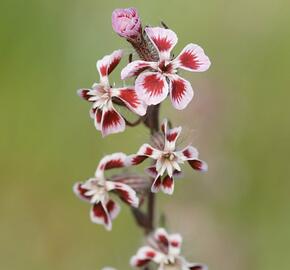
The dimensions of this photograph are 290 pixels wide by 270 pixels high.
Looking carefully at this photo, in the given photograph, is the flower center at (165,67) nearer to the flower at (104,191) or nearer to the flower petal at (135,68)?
the flower petal at (135,68)

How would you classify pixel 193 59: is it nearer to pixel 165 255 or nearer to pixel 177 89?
pixel 177 89

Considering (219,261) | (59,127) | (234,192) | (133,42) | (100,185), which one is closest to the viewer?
(133,42)

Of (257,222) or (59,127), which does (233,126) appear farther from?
(59,127)

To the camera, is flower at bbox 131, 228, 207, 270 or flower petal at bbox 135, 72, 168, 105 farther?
flower at bbox 131, 228, 207, 270

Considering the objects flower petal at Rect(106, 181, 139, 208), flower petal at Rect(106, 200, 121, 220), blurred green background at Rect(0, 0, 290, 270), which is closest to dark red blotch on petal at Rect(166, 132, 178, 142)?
flower petal at Rect(106, 181, 139, 208)

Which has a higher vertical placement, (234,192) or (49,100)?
(49,100)

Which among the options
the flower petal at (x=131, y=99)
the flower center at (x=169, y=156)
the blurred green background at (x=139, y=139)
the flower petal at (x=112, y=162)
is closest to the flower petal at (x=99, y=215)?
the flower petal at (x=112, y=162)

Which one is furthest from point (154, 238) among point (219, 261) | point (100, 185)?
point (219, 261)

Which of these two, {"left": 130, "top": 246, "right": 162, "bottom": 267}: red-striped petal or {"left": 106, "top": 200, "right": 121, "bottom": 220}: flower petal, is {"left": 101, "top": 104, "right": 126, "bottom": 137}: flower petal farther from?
{"left": 130, "top": 246, "right": 162, "bottom": 267}: red-striped petal

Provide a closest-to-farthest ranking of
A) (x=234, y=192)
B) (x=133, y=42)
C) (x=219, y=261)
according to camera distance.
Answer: (x=133, y=42) → (x=219, y=261) → (x=234, y=192)
